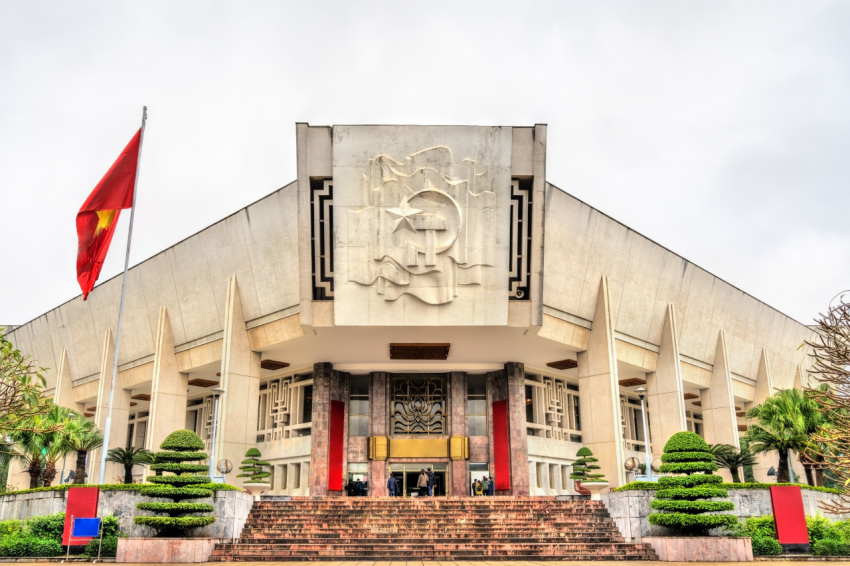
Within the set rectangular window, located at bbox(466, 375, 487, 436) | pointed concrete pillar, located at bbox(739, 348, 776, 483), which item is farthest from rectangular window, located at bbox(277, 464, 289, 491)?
pointed concrete pillar, located at bbox(739, 348, 776, 483)

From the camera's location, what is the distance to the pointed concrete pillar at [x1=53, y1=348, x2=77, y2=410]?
121 feet

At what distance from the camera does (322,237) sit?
24.7 meters

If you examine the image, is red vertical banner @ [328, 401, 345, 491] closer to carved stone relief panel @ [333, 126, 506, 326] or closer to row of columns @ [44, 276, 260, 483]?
row of columns @ [44, 276, 260, 483]

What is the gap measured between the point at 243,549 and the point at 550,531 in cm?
824

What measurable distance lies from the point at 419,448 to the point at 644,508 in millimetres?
12457

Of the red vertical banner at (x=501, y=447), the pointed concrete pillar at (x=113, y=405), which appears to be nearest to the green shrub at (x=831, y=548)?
the red vertical banner at (x=501, y=447)

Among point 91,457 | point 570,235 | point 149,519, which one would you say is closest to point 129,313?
point 91,457

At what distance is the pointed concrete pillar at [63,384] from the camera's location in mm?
36906

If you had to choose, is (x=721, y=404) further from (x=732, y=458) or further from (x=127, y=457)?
(x=127, y=457)

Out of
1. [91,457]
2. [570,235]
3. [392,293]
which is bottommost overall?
[91,457]

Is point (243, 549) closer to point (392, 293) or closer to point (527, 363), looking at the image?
point (392, 293)

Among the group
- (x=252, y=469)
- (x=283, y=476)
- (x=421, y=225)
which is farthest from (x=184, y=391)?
(x=421, y=225)

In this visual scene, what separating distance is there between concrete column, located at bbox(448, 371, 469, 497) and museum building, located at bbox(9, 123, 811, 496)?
7cm

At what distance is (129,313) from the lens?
32.1 metres
